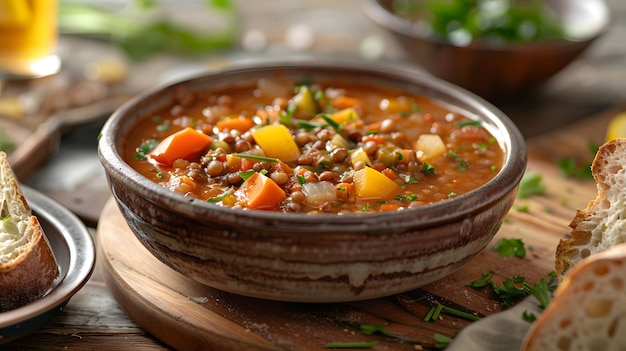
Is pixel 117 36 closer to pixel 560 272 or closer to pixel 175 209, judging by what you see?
pixel 175 209

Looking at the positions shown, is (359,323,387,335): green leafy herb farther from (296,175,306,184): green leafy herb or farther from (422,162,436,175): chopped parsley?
(422,162,436,175): chopped parsley

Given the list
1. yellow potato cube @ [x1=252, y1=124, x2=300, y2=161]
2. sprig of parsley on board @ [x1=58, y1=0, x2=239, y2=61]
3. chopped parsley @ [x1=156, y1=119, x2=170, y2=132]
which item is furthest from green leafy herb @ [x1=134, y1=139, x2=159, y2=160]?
sprig of parsley on board @ [x1=58, y1=0, x2=239, y2=61]

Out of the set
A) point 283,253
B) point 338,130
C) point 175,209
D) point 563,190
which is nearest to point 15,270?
point 175,209

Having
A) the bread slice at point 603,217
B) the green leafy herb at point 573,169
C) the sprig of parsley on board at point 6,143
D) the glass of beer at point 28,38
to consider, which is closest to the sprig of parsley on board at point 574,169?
the green leafy herb at point 573,169

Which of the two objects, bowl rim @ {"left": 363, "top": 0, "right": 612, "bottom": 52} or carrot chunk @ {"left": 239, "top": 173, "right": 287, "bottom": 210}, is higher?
carrot chunk @ {"left": 239, "top": 173, "right": 287, "bottom": 210}

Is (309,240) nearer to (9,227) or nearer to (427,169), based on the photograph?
(427,169)

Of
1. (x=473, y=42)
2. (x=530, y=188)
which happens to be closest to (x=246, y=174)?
(x=530, y=188)

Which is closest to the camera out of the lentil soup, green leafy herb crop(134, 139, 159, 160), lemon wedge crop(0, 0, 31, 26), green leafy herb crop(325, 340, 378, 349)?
green leafy herb crop(325, 340, 378, 349)
